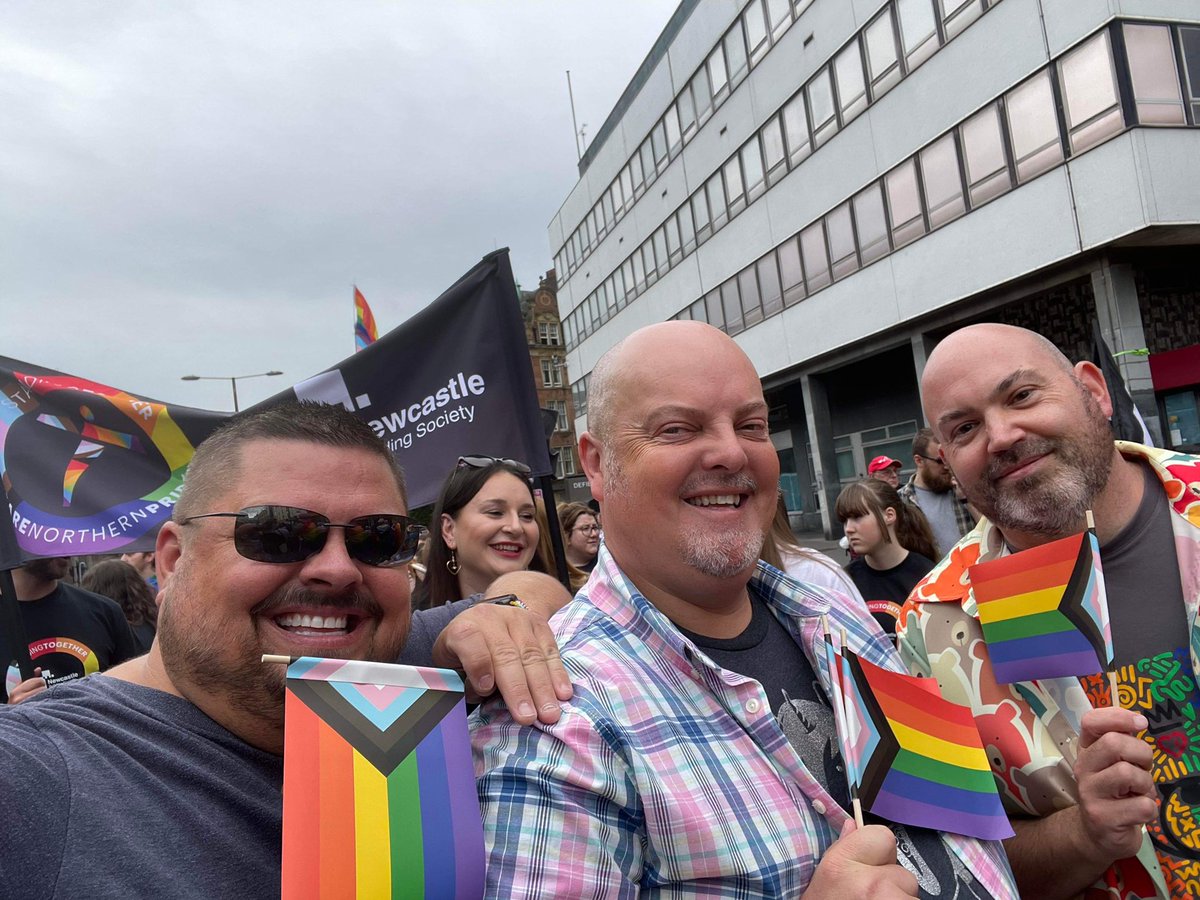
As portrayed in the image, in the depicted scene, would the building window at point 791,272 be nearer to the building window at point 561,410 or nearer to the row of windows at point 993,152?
the row of windows at point 993,152

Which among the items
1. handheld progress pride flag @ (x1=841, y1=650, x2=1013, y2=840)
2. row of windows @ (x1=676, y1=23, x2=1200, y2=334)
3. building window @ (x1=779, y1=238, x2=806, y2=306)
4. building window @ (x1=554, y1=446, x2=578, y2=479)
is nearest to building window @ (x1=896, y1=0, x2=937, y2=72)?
row of windows @ (x1=676, y1=23, x2=1200, y2=334)

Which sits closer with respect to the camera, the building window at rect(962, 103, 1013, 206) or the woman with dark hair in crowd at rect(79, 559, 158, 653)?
the woman with dark hair in crowd at rect(79, 559, 158, 653)

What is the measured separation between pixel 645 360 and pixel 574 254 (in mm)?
35128

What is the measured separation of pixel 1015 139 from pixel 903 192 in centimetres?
288

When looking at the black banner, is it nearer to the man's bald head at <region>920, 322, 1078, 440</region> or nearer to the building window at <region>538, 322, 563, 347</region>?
the man's bald head at <region>920, 322, 1078, 440</region>

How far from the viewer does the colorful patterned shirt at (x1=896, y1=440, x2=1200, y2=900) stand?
2105 mm

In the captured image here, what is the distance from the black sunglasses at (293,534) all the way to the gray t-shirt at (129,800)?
1.16ft

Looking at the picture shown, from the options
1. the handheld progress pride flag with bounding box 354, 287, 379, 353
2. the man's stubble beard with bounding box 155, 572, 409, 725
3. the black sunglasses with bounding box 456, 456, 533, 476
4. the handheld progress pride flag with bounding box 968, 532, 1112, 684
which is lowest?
the handheld progress pride flag with bounding box 968, 532, 1112, 684

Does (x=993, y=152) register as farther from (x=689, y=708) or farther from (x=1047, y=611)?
(x=689, y=708)

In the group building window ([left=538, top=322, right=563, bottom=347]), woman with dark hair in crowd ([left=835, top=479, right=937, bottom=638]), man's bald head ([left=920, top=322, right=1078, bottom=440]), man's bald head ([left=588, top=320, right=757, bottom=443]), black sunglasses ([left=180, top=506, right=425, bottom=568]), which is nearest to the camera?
black sunglasses ([left=180, top=506, right=425, bottom=568])

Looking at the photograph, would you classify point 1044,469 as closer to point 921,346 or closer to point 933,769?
point 933,769

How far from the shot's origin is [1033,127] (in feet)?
46.9

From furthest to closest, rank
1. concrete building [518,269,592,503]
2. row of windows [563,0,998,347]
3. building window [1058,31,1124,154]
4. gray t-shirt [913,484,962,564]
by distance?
concrete building [518,269,592,503], row of windows [563,0,998,347], building window [1058,31,1124,154], gray t-shirt [913,484,962,564]

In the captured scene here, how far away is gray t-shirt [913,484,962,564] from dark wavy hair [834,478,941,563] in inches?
16.6
